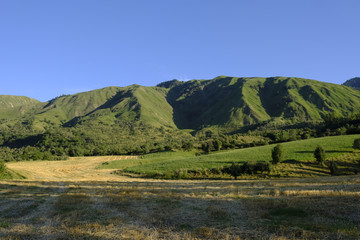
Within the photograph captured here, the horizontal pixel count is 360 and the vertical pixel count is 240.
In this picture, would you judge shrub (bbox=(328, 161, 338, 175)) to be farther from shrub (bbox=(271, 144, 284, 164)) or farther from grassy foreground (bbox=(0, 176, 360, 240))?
grassy foreground (bbox=(0, 176, 360, 240))

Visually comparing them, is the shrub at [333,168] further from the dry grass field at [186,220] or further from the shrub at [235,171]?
the dry grass field at [186,220]

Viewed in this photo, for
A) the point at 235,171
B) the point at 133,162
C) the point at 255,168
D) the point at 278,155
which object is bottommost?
the point at 133,162

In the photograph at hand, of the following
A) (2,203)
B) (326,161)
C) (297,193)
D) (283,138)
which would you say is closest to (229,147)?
(283,138)

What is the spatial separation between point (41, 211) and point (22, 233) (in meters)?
6.83

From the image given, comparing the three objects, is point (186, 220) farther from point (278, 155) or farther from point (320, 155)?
point (320, 155)

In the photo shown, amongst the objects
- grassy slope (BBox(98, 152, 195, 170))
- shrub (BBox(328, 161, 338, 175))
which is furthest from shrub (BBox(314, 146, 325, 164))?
grassy slope (BBox(98, 152, 195, 170))

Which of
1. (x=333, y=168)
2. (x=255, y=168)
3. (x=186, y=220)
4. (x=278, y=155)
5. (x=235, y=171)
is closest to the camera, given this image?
(x=186, y=220)

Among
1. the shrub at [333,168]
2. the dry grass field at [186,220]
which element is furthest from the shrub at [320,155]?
the dry grass field at [186,220]

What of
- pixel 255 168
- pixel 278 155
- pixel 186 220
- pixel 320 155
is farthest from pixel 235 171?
pixel 186 220

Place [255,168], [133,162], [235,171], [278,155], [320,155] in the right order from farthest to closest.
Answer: [133,162]
[278,155]
[255,168]
[320,155]
[235,171]

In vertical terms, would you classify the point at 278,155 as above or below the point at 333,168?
above

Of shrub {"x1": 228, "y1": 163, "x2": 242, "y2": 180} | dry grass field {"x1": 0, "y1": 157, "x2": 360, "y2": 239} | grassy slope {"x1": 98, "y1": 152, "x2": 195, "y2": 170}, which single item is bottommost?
grassy slope {"x1": 98, "y1": 152, "x2": 195, "y2": 170}

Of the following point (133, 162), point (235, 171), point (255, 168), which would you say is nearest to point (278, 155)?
point (255, 168)

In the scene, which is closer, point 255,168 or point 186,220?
point 186,220
